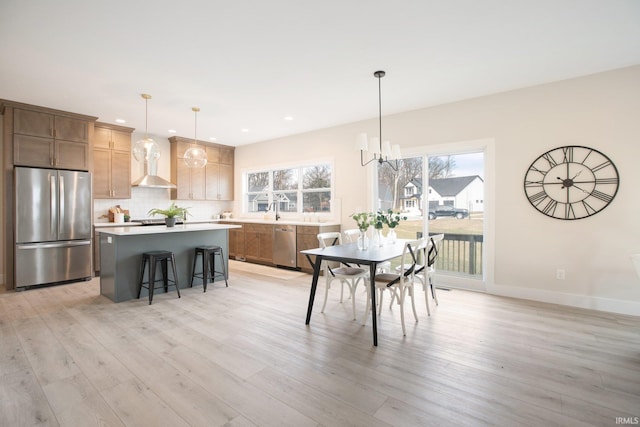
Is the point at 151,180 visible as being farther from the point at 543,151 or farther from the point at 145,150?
the point at 543,151

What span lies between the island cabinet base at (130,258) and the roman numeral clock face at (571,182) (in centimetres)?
475

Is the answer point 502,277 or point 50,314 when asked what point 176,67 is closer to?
point 50,314

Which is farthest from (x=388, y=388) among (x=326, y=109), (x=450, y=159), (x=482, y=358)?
(x=326, y=109)

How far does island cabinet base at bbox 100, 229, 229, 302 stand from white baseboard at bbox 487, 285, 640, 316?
429 centimetres

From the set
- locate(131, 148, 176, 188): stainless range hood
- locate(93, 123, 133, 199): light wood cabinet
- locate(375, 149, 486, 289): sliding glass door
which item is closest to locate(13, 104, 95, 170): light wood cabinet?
locate(93, 123, 133, 199): light wood cabinet

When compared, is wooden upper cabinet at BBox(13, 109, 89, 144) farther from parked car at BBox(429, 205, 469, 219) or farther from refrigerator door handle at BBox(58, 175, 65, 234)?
parked car at BBox(429, 205, 469, 219)

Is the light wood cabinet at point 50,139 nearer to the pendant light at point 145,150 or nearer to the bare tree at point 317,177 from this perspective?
the pendant light at point 145,150

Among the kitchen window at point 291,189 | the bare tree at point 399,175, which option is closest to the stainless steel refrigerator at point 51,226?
the kitchen window at point 291,189

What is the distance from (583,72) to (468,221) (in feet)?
6.99

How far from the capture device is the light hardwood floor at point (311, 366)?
178 centimetres

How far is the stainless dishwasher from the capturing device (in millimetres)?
5691

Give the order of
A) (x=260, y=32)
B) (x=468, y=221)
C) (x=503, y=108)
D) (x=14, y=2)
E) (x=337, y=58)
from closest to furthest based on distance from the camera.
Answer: (x=14, y=2) → (x=260, y=32) → (x=337, y=58) → (x=503, y=108) → (x=468, y=221)

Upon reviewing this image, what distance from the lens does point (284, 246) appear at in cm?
582

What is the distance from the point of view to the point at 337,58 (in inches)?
123
